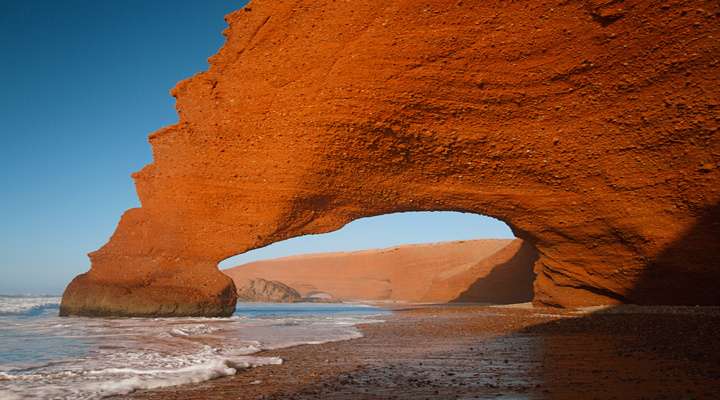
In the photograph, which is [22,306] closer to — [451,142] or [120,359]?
[451,142]

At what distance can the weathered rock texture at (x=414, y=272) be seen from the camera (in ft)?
77.4

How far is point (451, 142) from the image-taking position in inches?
436

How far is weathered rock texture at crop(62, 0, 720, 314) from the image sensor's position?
933 centimetres

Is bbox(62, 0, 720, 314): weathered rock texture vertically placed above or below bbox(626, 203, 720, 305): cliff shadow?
above

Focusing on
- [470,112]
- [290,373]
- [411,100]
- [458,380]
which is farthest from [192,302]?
[458,380]

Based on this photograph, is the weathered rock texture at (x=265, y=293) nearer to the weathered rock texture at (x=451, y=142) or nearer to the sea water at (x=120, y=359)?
the weathered rock texture at (x=451, y=142)

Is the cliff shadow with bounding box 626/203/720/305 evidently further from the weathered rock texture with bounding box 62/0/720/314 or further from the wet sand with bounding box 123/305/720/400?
the wet sand with bounding box 123/305/720/400

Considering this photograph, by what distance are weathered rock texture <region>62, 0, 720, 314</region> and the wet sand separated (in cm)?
432

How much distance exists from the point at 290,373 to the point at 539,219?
960cm

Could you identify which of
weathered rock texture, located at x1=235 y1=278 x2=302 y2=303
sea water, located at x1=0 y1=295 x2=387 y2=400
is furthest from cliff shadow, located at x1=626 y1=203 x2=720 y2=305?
weathered rock texture, located at x1=235 y1=278 x2=302 y2=303

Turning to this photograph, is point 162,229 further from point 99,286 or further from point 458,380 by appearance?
point 458,380

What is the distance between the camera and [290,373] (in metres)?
3.98

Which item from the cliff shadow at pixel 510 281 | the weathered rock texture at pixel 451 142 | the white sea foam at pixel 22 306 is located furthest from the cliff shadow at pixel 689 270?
the white sea foam at pixel 22 306

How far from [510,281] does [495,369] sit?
20249 millimetres
